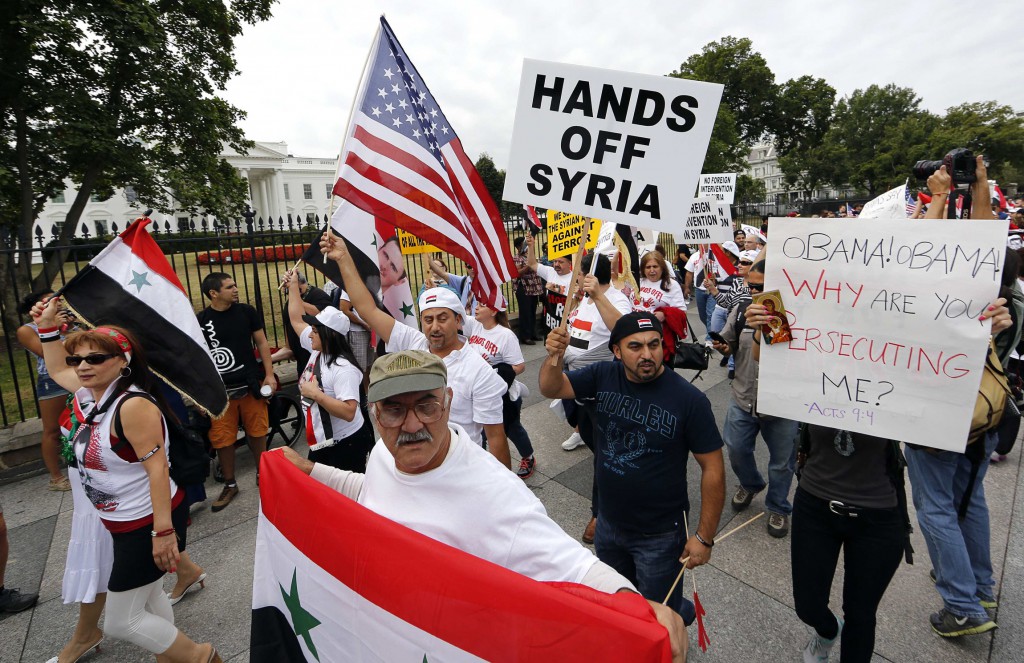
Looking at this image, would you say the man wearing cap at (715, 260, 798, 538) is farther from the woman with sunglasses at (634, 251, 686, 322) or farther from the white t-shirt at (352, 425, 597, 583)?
the white t-shirt at (352, 425, 597, 583)

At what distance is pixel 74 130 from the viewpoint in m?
11.2

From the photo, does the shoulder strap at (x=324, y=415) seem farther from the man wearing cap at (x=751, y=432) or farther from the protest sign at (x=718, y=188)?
the protest sign at (x=718, y=188)

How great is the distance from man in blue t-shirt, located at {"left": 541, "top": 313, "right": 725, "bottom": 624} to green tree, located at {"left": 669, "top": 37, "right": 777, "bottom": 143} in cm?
4967

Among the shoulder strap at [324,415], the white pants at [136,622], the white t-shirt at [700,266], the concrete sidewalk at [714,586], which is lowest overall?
the concrete sidewalk at [714,586]

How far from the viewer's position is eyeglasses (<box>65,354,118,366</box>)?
8.38 ft

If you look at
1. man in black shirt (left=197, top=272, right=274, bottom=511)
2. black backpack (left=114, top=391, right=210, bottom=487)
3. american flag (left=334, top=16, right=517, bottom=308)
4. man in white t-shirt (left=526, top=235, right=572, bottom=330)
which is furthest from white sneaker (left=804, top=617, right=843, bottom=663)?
man in white t-shirt (left=526, top=235, right=572, bottom=330)

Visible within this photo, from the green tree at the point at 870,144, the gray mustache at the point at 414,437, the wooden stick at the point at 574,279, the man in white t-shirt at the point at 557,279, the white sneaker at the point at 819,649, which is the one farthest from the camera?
the green tree at the point at 870,144

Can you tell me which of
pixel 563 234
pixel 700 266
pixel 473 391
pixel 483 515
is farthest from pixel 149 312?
pixel 700 266

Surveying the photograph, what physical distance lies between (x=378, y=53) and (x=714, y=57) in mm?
52580

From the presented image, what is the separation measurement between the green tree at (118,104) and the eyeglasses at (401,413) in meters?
11.7

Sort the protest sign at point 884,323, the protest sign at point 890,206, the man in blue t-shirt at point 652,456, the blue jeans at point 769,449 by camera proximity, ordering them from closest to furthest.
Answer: the protest sign at point 884,323
the man in blue t-shirt at point 652,456
the blue jeans at point 769,449
the protest sign at point 890,206

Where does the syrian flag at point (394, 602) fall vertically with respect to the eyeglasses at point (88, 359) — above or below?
below

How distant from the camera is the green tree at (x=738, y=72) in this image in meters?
47.1

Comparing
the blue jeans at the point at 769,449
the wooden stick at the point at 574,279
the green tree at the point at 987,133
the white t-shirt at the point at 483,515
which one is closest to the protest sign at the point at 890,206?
the blue jeans at the point at 769,449
